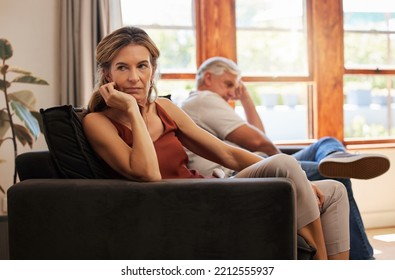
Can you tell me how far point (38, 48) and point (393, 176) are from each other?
271 cm

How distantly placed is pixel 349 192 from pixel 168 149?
3.94 ft

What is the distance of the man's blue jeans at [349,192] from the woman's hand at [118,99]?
1329mm

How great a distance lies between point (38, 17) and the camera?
13.7 ft

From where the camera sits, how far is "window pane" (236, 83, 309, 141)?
4.79 metres

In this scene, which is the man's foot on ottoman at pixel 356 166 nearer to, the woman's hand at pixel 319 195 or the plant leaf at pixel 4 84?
the woman's hand at pixel 319 195

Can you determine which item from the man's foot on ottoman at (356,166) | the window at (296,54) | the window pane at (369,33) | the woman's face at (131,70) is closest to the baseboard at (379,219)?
the window at (296,54)

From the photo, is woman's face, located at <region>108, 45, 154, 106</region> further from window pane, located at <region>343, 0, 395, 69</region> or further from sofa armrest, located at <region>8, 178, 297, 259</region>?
window pane, located at <region>343, 0, 395, 69</region>

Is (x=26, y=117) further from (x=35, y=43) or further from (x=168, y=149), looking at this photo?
(x=168, y=149)

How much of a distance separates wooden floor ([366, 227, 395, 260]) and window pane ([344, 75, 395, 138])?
0.80 metres

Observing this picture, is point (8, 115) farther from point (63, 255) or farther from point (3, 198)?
point (63, 255)

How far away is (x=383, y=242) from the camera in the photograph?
13.9 ft

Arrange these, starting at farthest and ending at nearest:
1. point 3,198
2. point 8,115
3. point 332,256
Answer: point 3,198 → point 8,115 → point 332,256

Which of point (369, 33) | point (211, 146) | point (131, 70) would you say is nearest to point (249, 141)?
point (211, 146)

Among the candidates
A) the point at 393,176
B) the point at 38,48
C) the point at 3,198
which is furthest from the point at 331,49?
the point at 3,198
